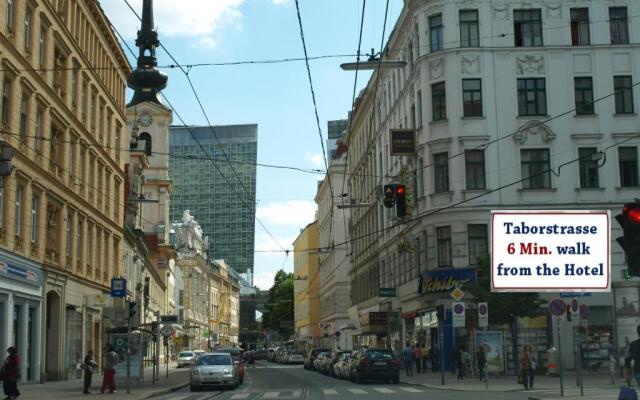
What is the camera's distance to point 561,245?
1959 centimetres

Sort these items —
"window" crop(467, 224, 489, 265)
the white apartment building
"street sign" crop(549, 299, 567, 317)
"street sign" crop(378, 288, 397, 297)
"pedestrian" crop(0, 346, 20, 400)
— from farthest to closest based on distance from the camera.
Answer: "street sign" crop(378, 288, 397, 297) < the white apartment building < "window" crop(467, 224, 489, 265) < "street sign" crop(549, 299, 567, 317) < "pedestrian" crop(0, 346, 20, 400)

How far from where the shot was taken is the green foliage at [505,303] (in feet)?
117

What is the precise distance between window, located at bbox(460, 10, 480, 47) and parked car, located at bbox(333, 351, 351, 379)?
627 inches

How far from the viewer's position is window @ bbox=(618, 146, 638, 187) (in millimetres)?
41688

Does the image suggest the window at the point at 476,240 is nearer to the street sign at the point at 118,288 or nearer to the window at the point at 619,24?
the window at the point at 619,24

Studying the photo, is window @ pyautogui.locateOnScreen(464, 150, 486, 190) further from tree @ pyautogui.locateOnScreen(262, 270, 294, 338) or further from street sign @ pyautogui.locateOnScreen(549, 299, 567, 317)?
tree @ pyautogui.locateOnScreen(262, 270, 294, 338)

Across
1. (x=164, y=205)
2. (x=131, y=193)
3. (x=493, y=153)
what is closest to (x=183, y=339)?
(x=164, y=205)

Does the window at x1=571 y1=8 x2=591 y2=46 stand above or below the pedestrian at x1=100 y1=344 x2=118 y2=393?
above

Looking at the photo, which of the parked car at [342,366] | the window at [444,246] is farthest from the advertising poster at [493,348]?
the parked car at [342,366]

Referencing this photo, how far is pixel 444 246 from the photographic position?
139 feet

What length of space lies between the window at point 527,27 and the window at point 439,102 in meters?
4.23

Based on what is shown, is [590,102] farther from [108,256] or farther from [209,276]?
[209,276]

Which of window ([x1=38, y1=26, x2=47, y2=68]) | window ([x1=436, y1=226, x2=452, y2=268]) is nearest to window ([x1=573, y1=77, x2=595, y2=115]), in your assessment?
window ([x1=436, y1=226, x2=452, y2=268])

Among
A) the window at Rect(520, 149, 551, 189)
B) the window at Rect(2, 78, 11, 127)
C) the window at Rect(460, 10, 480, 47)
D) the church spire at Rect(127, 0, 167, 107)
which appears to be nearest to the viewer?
the window at Rect(2, 78, 11, 127)
